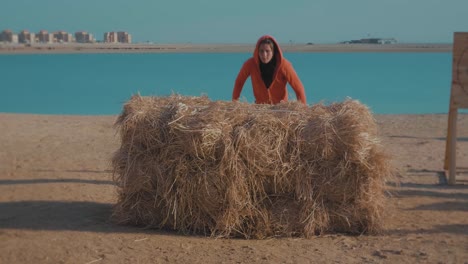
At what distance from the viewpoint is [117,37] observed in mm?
152625

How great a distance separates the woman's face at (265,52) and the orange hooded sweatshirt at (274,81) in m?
0.07

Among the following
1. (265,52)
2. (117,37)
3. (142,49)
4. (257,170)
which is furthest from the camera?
(117,37)

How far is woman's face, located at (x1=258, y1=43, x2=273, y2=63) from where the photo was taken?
7.08m

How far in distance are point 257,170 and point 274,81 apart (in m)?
1.78

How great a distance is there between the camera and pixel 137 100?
6.39 meters

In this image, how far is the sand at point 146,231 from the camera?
5.32 metres

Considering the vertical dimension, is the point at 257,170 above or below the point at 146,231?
above

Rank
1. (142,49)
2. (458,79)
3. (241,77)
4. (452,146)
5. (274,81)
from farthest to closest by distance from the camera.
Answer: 1. (142,49)
2. (452,146)
3. (458,79)
4. (241,77)
5. (274,81)

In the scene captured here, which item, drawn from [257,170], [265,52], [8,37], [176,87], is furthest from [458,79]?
[8,37]

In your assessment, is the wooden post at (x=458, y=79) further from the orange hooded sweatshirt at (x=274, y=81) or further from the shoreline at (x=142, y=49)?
the shoreline at (x=142, y=49)

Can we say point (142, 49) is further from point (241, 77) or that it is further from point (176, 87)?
point (241, 77)

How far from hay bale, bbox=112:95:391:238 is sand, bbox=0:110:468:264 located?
0.61 ft

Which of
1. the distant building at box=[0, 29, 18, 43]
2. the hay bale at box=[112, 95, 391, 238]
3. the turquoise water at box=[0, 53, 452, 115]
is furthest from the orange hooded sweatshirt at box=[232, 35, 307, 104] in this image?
the distant building at box=[0, 29, 18, 43]

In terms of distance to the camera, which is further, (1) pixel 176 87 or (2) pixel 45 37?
(2) pixel 45 37
